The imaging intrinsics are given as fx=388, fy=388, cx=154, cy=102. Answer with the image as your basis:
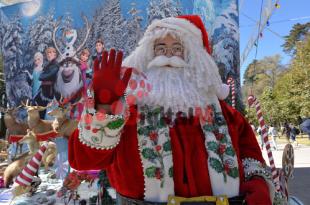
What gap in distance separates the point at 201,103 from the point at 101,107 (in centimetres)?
59

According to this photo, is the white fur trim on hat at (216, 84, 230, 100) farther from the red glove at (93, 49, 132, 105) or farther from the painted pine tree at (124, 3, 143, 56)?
the painted pine tree at (124, 3, 143, 56)

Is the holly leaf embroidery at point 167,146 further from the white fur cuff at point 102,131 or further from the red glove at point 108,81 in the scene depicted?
the red glove at point 108,81

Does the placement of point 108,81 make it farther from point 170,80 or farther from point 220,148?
point 220,148

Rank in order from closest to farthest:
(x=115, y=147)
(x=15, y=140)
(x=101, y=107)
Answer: (x=101, y=107)
(x=115, y=147)
(x=15, y=140)

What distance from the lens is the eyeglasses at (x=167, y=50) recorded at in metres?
2.17

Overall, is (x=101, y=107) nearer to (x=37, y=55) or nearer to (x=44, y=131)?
(x=44, y=131)

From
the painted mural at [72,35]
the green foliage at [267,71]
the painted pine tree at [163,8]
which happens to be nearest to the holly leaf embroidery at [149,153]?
the painted mural at [72,35]

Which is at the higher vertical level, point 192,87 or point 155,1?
point 155,1

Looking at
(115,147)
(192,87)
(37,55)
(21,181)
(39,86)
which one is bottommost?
(21,181)

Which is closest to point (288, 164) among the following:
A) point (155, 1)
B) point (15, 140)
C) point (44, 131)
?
point (44, 131)

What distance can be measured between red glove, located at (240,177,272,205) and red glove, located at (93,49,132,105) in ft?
2.68

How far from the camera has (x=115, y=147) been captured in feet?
5.98

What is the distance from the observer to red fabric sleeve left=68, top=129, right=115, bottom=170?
1.78 meters

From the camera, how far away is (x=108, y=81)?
5.39 ft
